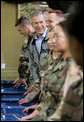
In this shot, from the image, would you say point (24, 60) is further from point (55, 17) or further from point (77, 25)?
point (77, 25)

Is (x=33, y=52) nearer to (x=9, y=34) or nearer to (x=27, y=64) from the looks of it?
(x=27, y=64)

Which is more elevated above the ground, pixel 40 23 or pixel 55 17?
pixel 55 17

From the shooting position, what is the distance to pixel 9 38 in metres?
3.97

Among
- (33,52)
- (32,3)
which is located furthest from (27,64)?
(32,3)

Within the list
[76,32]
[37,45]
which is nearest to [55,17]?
[37,45]

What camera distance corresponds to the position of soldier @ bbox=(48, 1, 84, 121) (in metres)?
0.98

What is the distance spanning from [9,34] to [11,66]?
40 cm

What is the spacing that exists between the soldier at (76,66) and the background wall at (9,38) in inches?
99.4

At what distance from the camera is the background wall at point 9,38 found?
385cm

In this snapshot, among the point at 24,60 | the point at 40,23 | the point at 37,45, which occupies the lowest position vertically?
the point at 24,60

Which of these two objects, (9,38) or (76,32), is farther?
(9,38)

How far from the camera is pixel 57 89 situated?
157 cm

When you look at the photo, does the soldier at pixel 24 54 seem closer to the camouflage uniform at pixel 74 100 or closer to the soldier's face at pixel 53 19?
the soldier's face at pixel 53 19

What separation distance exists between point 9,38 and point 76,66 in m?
2.85
